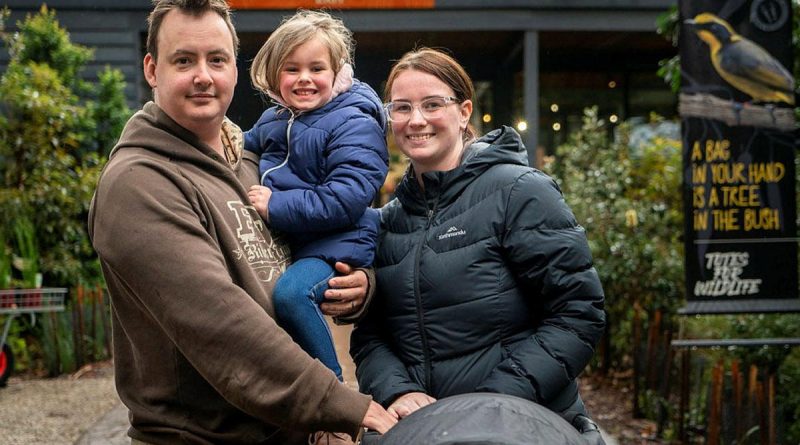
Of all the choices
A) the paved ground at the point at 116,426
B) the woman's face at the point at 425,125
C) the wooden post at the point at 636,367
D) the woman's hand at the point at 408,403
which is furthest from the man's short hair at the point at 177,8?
the wooden post at the point at 636,367

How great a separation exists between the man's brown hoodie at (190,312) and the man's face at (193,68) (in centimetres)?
5

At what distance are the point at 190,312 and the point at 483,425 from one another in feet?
2.51

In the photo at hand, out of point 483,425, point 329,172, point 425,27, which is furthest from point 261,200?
point 425,27

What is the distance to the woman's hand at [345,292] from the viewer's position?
8.37 feet

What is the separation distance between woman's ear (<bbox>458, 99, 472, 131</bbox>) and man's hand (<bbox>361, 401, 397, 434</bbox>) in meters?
1.02

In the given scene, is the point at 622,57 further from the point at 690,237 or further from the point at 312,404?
the point at 312,404

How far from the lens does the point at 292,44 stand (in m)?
2.76

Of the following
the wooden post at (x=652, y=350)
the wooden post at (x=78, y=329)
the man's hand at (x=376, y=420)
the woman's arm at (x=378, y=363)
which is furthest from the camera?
the wooden post at (x=78, y=329)

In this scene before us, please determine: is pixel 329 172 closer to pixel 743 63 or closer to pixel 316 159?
pixel 316 159

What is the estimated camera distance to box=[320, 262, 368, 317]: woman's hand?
255cm

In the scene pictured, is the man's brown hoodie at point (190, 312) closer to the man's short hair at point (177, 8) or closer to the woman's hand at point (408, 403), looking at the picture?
the man's short hair at point (177, 8)

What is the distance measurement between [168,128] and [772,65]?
414 centimetres

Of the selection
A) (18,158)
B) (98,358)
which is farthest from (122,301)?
(18,158)

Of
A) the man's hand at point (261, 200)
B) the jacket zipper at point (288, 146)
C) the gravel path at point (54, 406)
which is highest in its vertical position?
the jacket zipper at point (288, 146)
